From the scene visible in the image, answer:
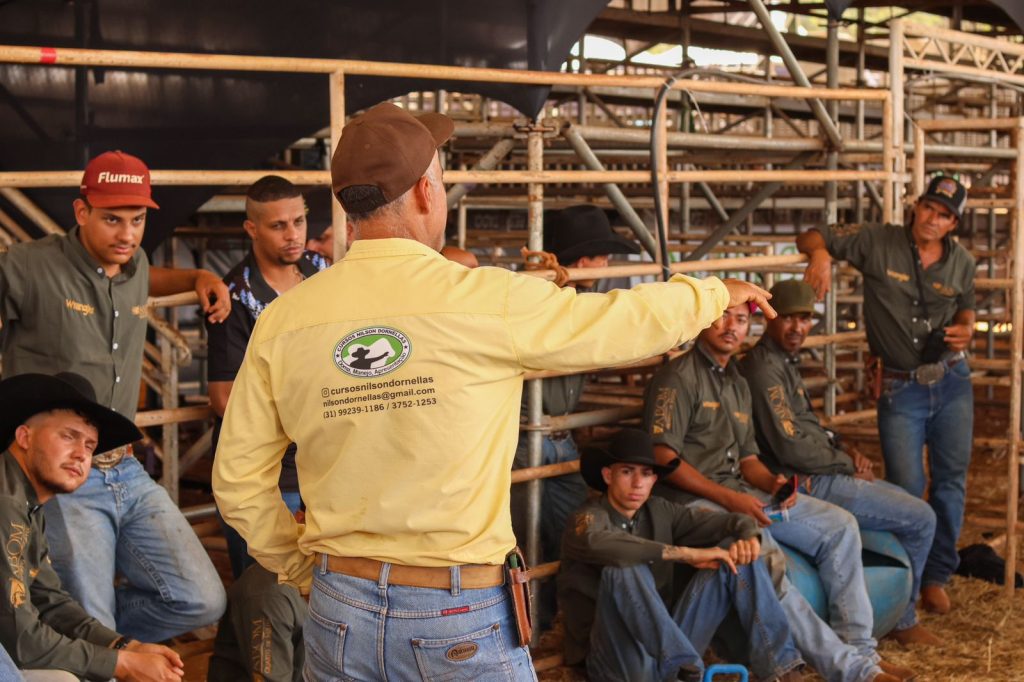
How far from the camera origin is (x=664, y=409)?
580cm

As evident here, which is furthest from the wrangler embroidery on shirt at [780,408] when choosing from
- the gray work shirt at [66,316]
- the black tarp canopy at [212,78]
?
the gray work shirt at [66,316]

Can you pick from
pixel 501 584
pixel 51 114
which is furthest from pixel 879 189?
pixel 501 584

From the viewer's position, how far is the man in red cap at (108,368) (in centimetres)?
436

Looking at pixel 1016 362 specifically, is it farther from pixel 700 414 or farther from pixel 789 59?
pixel 700 414

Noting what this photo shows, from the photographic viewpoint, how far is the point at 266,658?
4.59 meters

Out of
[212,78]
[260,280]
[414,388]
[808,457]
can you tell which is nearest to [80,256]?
[260,280]

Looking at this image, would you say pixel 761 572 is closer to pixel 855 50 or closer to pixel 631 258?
pixel 855 50

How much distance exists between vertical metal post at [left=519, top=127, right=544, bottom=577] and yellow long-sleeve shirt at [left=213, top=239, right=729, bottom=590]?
274cm

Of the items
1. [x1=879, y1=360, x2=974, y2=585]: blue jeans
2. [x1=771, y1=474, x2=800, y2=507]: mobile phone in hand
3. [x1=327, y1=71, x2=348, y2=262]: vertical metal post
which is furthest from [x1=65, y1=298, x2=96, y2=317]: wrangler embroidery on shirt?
[x1=879, y1=360, x2=974, y2=585]: blue jeans

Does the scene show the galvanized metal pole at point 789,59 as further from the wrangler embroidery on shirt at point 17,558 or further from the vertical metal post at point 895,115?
the wrangler embroidery on shirt at point 17,558

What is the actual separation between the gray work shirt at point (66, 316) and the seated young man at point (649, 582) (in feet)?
6.67

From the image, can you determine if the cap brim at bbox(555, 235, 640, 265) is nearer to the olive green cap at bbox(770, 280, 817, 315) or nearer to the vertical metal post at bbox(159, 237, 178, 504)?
the olive green cap at bbox(770, 280, 817, 315)

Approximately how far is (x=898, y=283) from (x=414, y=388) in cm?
469

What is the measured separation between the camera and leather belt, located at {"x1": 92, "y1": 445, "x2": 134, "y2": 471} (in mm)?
4469
